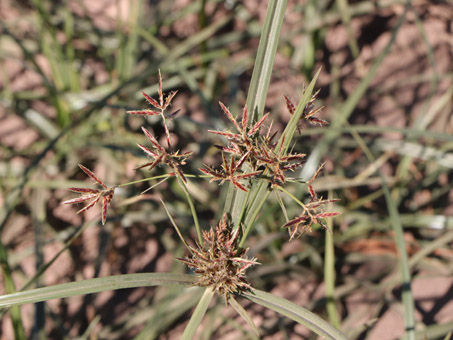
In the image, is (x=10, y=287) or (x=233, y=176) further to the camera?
(x=10, y=287)

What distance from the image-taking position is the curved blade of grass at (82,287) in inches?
21.9

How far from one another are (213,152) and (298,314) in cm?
87

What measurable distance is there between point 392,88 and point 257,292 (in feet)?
3.62

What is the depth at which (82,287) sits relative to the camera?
1.87 feet

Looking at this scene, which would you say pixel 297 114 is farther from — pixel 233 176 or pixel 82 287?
pixel 82 287

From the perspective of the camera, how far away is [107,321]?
122 centimetres

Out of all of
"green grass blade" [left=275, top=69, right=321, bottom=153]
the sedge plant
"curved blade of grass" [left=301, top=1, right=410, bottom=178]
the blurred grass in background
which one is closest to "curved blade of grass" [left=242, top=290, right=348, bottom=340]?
the sedge plant

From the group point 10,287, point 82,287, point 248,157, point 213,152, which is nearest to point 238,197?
point 248,157

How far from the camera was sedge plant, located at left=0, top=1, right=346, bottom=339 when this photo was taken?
0.54 m

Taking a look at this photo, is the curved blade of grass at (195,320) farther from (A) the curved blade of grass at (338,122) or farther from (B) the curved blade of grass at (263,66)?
(A) the curved blade of grass at (338,122)

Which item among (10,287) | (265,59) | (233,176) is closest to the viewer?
(233,176)

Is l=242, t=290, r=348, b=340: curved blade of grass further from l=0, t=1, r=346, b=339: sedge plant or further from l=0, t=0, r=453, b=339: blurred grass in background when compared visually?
l=0, t=0, r=453, b=339: blurred grass in background

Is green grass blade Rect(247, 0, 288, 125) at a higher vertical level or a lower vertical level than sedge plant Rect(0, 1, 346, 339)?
higher

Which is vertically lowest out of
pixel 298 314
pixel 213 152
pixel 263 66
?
pixel 298 314
